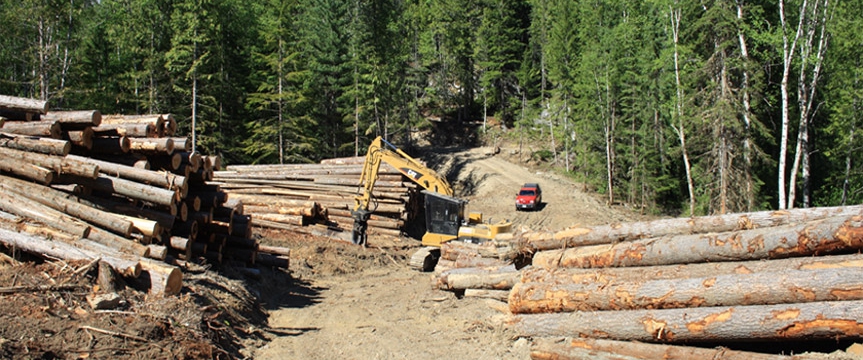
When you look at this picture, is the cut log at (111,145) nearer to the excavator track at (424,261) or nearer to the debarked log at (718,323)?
the debarked log at (718,323)

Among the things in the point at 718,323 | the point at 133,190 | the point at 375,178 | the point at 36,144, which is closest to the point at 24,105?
the point at 36,144

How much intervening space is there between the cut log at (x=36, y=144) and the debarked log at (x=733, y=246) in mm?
8904

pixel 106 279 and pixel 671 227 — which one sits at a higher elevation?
pixel 671 227

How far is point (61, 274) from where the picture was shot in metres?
8.47

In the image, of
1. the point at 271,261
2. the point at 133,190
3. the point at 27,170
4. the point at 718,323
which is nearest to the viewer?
the point at 718,323

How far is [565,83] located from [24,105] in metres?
35.4

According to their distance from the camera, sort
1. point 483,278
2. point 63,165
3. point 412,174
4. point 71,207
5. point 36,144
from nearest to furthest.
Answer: point 71,207
point 63,165
point 36,144
point 483,278
point 412,174

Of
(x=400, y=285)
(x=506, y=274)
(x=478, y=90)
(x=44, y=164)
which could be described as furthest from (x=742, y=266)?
(x=478, y=90)

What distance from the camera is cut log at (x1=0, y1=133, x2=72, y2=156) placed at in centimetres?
1044

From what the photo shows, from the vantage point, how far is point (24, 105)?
11391 millimetres

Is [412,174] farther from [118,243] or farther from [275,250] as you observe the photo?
[118,243]

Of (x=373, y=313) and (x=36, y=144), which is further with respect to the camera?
(x=373, y=313)

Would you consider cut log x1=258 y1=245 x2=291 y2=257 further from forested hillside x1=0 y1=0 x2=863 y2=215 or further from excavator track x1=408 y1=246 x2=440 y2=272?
forested hillside x1=0 y1=0 x2=863 y2=215

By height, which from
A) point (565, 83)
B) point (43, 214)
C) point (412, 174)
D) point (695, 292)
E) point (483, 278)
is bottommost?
point (483, 278)
